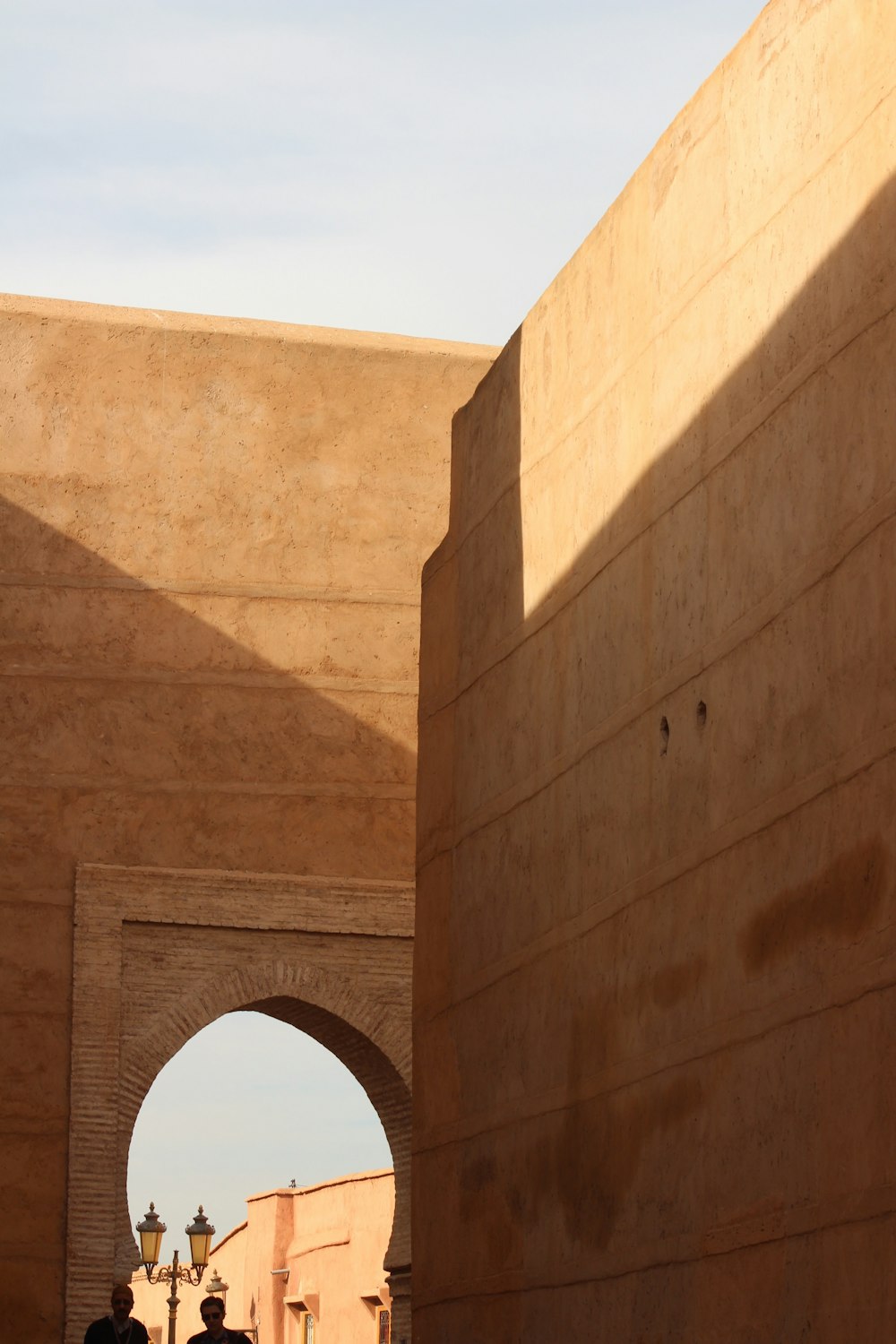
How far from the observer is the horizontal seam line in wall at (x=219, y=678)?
1122 centimetres

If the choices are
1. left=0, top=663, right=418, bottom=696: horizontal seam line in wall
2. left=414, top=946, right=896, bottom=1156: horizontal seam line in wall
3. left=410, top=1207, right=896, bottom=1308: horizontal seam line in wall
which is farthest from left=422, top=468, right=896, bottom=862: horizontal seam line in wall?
left=0, top=663, right=418, bottom=696: horizontal seam line in wall

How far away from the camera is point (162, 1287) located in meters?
22.6

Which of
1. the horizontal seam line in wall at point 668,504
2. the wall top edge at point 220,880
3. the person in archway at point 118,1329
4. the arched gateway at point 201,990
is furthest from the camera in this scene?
the wall top edge at point 220,880

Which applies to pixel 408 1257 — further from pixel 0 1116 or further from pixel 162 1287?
pixel 162 1287

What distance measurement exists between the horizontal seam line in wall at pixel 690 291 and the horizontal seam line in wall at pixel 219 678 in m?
2.67

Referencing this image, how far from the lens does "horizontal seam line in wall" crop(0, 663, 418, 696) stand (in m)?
11.2

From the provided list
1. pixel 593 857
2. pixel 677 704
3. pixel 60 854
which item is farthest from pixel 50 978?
pixel 677 704

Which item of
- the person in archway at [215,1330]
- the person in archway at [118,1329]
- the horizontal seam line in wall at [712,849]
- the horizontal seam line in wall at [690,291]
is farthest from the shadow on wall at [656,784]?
the person in archway at [118,1329]

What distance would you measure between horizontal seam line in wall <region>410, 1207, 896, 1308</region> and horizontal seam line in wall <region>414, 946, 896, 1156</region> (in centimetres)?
53

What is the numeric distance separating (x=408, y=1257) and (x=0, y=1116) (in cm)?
217

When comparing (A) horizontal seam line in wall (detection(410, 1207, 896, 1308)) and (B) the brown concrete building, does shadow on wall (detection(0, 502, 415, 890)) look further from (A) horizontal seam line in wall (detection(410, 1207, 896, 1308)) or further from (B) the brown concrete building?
(A) horizontal seam line in wall (detection(410, 1207, 896, 1308))

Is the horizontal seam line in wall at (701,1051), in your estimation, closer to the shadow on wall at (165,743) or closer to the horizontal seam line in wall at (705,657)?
the horizontal seam line in wall at (705,657)

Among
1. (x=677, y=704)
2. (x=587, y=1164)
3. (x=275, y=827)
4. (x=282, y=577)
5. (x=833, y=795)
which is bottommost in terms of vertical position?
(x=587, y=1164)

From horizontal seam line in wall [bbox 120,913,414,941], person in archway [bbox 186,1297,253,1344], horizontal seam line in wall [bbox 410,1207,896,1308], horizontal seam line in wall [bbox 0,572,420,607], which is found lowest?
person in archway [bbox 186,1297,253,1344]
